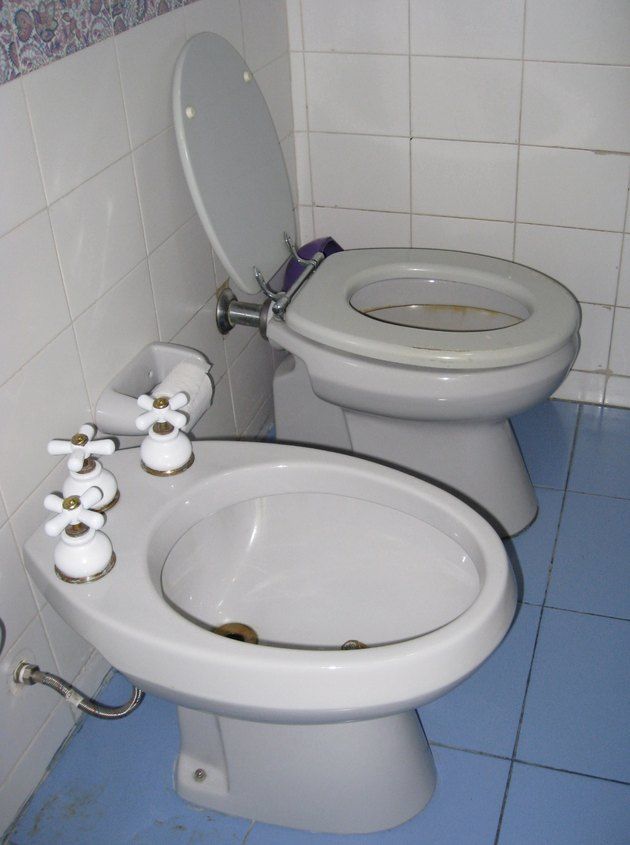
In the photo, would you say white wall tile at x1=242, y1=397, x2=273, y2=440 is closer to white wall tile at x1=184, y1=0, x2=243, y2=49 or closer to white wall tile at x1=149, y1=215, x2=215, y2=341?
white wall tile at x1=149, y1=215, x2=215, y2=341

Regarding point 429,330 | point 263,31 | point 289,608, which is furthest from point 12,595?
point 263,31

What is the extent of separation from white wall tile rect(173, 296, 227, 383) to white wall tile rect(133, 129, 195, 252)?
0.17 m

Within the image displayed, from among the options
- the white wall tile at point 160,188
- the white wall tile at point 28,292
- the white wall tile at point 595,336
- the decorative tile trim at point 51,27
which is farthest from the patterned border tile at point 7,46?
the white wall tile at point 595,336

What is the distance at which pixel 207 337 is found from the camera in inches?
61.0

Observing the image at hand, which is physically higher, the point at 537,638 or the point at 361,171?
the point at 361,171

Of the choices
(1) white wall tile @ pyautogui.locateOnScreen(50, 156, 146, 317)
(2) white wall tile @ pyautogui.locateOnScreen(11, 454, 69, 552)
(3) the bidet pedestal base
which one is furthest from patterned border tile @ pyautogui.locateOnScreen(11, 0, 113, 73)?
(3) the bidet pedestal base

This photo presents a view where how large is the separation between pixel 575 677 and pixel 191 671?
0.71 metres

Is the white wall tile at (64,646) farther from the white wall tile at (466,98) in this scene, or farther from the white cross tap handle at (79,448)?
the white wall tile at (466,98)

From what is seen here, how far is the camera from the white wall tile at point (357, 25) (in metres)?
1.62

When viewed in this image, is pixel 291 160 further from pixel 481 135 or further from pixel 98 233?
→ pixel 98 233

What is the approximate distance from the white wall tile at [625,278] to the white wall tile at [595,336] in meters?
0.03

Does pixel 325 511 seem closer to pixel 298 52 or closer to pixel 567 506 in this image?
pixel 567 506

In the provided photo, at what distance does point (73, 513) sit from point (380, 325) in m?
0.62

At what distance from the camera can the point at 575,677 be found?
4.45 feet
